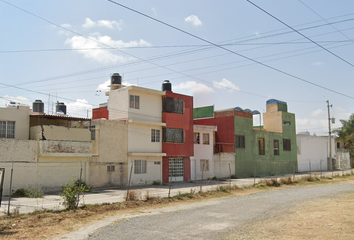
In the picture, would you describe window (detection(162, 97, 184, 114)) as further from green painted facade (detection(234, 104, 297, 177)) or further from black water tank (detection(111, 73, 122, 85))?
green painted facade (detection(234, 104, 297, 177))

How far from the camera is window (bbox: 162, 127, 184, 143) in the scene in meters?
32.5

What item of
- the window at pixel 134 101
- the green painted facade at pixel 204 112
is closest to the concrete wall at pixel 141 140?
the window at pixel 134 101

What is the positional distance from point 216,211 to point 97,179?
1439 centimetres

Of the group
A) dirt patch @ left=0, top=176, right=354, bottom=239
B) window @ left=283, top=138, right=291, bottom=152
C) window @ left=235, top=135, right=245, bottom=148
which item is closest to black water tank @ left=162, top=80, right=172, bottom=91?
window @ left=235, top=135, right=245, bottom=148

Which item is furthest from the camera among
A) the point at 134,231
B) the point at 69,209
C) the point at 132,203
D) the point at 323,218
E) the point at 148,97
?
the point at 148,97

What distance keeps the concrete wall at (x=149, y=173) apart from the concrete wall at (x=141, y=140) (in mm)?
774

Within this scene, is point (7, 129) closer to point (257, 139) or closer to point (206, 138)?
point (206, 138)

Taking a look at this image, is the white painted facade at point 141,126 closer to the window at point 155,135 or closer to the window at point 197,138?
the window at point 155,135

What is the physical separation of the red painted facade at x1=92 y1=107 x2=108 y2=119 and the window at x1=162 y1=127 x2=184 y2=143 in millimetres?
6503

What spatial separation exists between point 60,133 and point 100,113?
1052 cm

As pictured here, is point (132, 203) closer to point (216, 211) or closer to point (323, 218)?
point (216, 211)

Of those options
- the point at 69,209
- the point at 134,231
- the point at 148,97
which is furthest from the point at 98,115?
the point at 134,231

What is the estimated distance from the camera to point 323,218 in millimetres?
12383

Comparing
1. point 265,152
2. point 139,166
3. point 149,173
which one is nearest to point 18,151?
point 139,166
